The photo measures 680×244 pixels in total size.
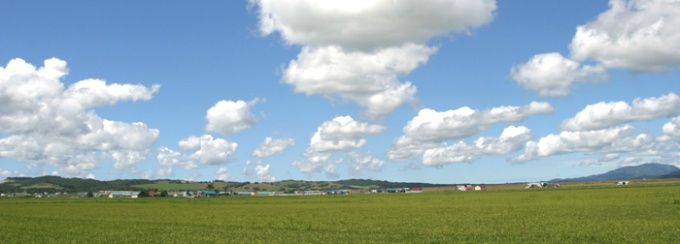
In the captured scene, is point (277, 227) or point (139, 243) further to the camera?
point (277, 227)

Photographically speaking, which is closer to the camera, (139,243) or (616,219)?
(139,243)

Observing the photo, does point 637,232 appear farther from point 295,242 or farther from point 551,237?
point 295,242

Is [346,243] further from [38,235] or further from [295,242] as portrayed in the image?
A: [38,235]

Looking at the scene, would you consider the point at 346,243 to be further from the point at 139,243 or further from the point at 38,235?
the point at 38,235

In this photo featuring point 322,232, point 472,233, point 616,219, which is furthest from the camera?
point 616,219

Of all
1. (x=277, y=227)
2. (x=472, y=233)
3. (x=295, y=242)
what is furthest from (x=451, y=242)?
(x=277, y=227)

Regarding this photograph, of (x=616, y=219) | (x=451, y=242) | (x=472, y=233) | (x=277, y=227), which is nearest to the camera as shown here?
(x=451, y=242)

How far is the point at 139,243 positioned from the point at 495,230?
73.4 ft

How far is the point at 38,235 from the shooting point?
4122 cm

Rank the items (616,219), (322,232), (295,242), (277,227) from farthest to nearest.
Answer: (277,227), (616,219), (322,232), (295,242)

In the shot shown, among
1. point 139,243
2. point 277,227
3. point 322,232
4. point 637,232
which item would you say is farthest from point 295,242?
point 637,232

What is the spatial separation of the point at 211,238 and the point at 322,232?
7.63 meters

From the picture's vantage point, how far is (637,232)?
32.3m

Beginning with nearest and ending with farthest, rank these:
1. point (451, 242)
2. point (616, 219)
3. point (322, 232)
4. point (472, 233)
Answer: point (451, 242) < point (472, 233) < point (322, 232) < point (616, 219)
